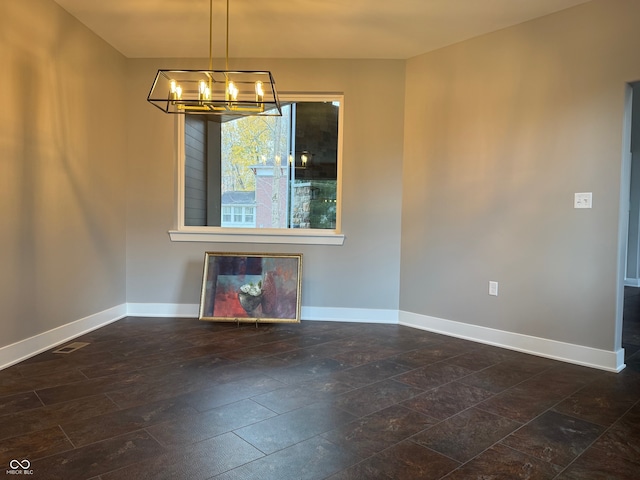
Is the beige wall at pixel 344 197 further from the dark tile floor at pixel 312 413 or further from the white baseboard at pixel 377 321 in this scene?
the dark tile floor at pixel 312 413

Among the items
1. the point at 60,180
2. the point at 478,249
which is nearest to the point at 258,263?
the point at 60,180

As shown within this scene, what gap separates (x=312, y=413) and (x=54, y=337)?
2322 millimetres

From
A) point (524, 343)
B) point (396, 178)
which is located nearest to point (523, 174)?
Result: point (396, 178)

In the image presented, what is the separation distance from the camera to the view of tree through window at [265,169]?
427 centimetres

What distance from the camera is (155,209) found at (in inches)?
167

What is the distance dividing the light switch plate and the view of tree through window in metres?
2.12

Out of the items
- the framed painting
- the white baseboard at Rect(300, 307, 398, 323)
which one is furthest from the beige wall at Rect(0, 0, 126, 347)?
the white baseboard at Rect(300, 307, 398, 323)

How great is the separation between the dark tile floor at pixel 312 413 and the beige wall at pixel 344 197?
916 mm

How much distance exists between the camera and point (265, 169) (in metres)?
4.33

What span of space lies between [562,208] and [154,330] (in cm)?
354

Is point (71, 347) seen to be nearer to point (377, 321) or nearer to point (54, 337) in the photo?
point (54, 337)

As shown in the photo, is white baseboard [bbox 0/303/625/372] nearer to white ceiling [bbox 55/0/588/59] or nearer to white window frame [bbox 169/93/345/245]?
white window frame [bbox 169/93/345/245]

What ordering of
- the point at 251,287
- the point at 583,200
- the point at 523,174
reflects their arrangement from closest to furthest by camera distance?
the point at 583,200, the point at 523,174, the point at 251,287

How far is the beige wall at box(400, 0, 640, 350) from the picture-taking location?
292cm
